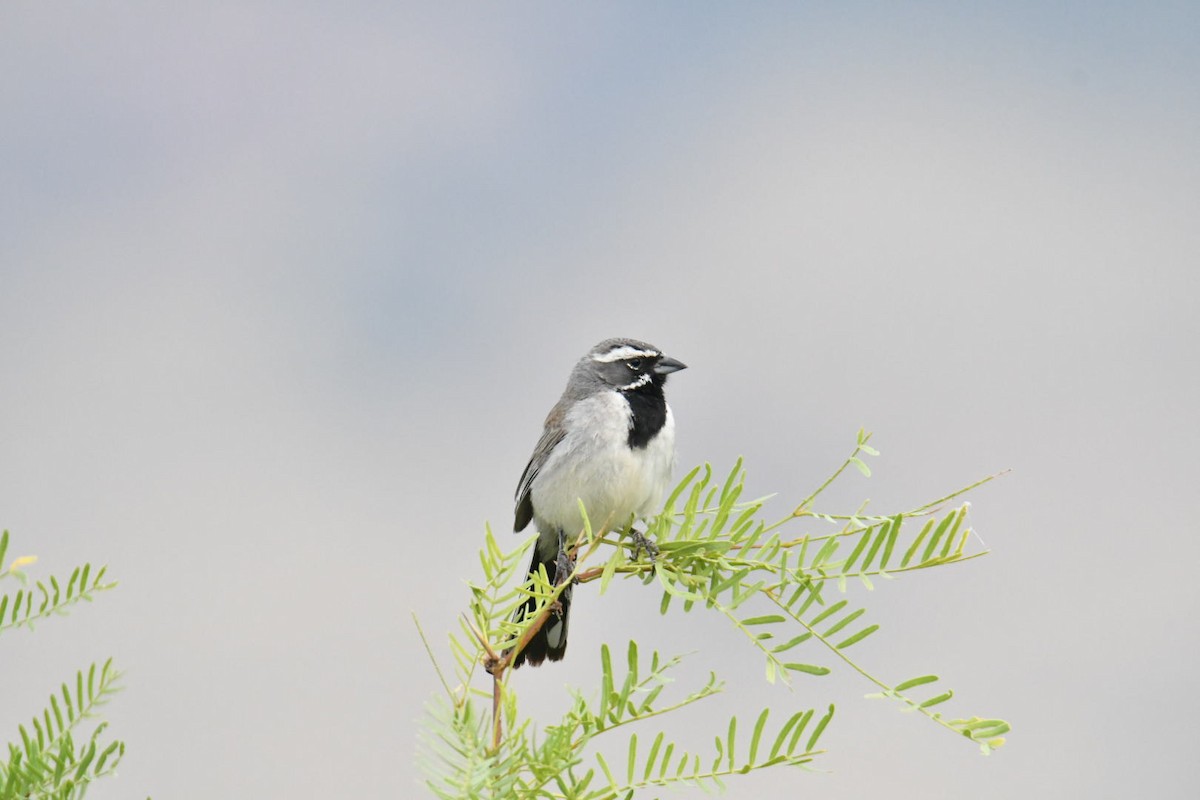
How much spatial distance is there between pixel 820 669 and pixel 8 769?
1015 mm

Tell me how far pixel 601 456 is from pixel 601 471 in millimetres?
57

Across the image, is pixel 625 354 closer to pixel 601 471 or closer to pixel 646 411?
pixel 646 411

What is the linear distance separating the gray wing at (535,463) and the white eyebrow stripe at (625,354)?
0.30 m

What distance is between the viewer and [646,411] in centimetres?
431

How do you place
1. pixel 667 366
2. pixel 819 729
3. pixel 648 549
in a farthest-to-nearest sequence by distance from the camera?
pixel 667 366, pixel 648 549, pixel 819 729

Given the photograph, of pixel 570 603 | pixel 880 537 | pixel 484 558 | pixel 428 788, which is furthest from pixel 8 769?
pixel 570 603

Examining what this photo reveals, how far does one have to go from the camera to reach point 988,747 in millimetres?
1410

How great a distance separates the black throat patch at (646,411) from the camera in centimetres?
420

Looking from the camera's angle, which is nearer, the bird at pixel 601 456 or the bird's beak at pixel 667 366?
the bird at pixel 601 456

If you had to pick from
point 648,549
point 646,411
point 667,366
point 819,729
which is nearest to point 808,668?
point 819,729

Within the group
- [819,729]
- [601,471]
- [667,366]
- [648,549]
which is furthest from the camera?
[667,366]

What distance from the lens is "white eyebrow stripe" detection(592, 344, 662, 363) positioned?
4562mm

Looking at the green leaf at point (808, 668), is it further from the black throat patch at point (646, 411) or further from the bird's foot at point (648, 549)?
the black throat patch at point (646, 411)

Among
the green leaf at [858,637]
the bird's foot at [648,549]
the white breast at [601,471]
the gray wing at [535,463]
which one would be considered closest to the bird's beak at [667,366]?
the white breast at [601,471]
